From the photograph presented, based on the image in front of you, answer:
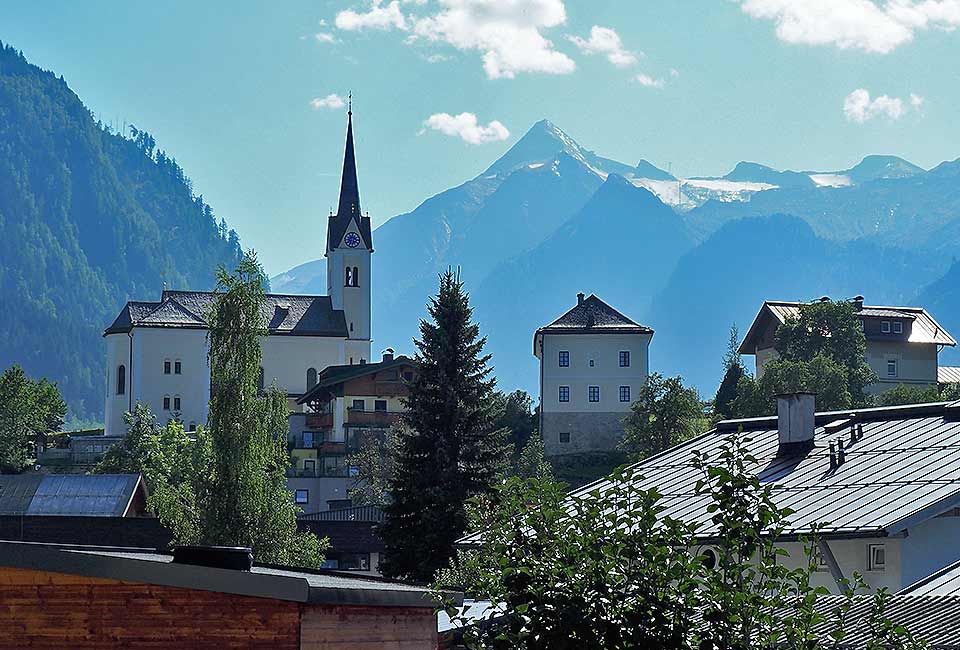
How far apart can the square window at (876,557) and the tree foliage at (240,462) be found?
20148 millimetres

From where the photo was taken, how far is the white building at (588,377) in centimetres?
9162

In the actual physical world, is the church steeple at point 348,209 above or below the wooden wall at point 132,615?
above

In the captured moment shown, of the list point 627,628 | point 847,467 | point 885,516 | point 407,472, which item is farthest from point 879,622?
point 407,472

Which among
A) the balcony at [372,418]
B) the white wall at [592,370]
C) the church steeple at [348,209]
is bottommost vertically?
the balcony at [372,418]

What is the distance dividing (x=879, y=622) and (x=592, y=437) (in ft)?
277

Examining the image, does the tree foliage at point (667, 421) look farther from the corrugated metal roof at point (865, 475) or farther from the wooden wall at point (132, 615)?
the wooden wall at point (132, 615)

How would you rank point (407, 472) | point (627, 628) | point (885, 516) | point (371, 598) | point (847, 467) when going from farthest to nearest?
point (407, 472) < point (847, 467) < point (885, 516) < point (371, 598) < point (627, 628)

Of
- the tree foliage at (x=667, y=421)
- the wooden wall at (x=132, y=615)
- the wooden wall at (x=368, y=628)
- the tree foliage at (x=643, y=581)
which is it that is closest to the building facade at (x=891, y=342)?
the tree foliage at (x=667, y=421)

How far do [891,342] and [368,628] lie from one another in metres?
84.8

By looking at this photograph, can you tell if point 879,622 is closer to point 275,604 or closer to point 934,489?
point 275,604

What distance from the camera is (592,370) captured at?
94.0m

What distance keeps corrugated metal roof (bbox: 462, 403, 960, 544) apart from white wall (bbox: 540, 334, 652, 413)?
59.8 metres

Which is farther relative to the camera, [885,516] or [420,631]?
[885,516]

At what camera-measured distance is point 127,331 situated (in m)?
112
